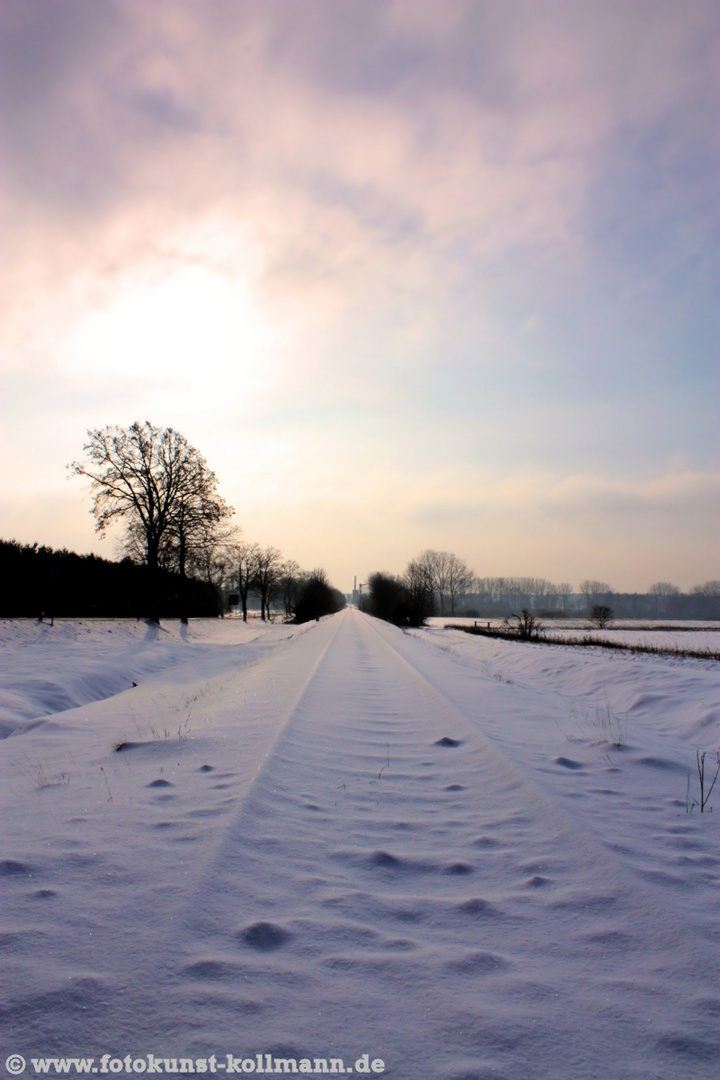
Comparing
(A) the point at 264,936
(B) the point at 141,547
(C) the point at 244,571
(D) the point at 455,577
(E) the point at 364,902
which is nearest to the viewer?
(A) the point at 264,936

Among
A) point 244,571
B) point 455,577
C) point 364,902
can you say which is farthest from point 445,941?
point 455,577

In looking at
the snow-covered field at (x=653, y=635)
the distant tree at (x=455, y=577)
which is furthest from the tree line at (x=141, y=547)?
the distant tree at (x=455, y=577)

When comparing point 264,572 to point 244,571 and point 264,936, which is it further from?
point 264,936

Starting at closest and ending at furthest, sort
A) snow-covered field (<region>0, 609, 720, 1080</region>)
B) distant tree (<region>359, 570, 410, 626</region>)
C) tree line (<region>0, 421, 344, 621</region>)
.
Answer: snow-covered field (<region>0, 609, 720, 1080</region>), tree line (<region>0, 421, 344, 621</region>), distant tree (<region>359, 570, 410, 626</region>)

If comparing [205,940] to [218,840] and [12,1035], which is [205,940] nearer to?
[12,1035]

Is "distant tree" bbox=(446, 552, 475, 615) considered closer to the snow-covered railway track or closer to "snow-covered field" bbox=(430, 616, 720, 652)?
"snow-covered field" bbox=(430, 616, 720, 652)

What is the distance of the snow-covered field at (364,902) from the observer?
80.0 inches

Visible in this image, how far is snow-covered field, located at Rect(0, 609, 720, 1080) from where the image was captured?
2033mm

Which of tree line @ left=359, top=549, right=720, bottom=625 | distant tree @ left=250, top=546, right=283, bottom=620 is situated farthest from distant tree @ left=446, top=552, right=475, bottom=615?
distant tree @ left=250, top=546, right=283, bottom=620

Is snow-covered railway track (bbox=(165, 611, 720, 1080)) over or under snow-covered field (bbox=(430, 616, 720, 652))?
over

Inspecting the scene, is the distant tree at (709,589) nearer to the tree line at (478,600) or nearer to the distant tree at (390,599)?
the tree line at (478,600)

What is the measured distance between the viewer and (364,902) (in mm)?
3039

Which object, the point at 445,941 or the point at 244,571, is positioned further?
the point at 244,571

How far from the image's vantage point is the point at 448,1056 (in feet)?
6.40
